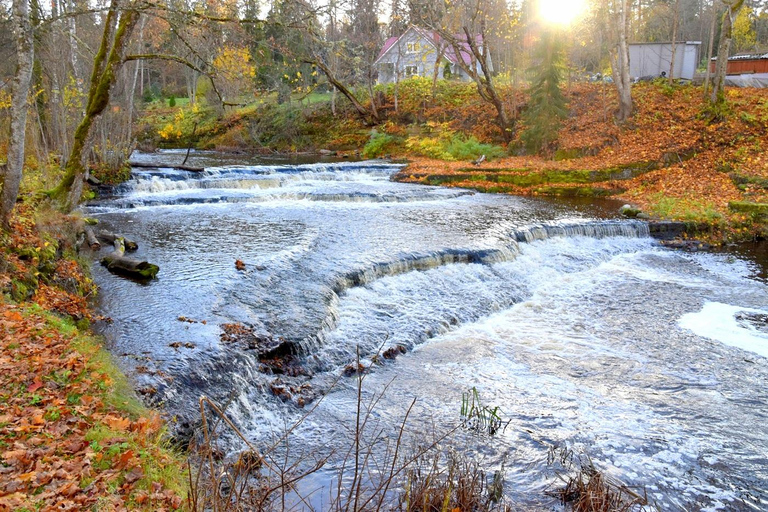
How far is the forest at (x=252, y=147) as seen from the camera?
397cm

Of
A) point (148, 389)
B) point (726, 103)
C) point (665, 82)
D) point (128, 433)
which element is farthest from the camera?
point (665, 82)

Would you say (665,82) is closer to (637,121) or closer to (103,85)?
(637,121)

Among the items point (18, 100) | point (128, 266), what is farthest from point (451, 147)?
point (18, 100)

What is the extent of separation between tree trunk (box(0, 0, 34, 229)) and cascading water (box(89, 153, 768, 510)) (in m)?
1.84

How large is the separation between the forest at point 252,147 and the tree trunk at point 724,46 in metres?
0.07

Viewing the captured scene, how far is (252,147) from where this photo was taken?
34781 millimetres

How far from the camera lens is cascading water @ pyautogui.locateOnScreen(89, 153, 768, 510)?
554 cm

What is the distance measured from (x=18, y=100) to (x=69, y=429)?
5.12 m

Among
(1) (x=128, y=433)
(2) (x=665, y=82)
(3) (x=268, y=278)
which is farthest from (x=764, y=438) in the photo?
(2) (x=665, y=82)

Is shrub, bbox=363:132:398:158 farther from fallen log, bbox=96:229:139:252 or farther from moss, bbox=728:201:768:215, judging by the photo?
fallen log, bbox=96:229:139:252

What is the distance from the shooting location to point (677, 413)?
240 inches

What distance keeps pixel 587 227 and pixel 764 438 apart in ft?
28.9

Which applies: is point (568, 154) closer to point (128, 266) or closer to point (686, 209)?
point (686, 209)

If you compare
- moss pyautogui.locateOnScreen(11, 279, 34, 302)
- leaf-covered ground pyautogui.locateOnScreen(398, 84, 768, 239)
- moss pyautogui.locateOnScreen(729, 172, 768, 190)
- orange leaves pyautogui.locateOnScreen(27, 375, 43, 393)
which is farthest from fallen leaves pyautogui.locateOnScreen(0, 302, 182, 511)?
moss pyautogui.locateOnScreen(729, 172, 768, 190)
